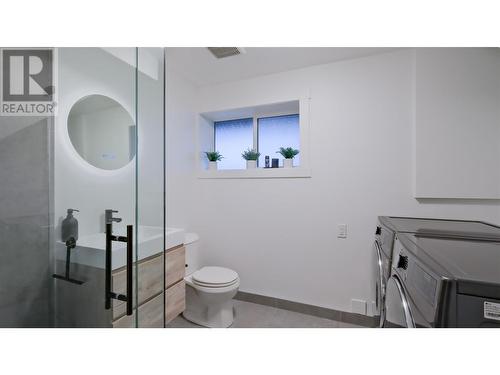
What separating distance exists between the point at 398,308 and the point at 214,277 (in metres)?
1.28

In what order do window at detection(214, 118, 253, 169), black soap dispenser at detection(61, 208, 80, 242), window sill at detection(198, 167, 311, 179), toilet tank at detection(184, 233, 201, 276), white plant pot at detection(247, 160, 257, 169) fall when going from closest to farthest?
black soap dispenser at detection(61, 208, 80, 242) < toilet tank at detection(184, 233, 201, 276) < window sill at detection(198, 167, 311, 179) < white plant pot at detection(247, 160, 257, 169) < window at detection(214, 118, 253, 169)

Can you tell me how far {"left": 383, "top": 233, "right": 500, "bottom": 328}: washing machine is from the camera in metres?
0.52

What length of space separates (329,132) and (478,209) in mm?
1162

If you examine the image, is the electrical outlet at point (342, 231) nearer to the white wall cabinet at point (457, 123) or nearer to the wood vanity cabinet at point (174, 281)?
the white wall cabinet at point (457, 123)

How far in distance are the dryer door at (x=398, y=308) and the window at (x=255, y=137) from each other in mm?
1360

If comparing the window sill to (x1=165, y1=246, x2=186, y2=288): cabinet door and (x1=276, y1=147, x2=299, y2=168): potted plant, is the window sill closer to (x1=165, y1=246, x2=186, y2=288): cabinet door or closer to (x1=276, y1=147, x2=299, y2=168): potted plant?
(x1=276, y1=147, x2=299, y2=168): potted plant

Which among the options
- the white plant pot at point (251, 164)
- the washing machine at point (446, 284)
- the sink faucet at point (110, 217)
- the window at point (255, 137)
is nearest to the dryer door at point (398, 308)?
the washing machine at point (446, 284)

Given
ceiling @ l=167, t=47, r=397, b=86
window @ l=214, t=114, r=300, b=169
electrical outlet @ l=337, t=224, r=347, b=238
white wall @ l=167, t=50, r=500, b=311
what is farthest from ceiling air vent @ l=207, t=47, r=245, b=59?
electrical outlet @ l=337, t=224, r=347, b=238

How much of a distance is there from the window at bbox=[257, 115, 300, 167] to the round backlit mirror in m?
1.35

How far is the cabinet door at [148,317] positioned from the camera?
1.00 meters

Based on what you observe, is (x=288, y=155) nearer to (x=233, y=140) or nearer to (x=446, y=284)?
(x=233, y=140)
